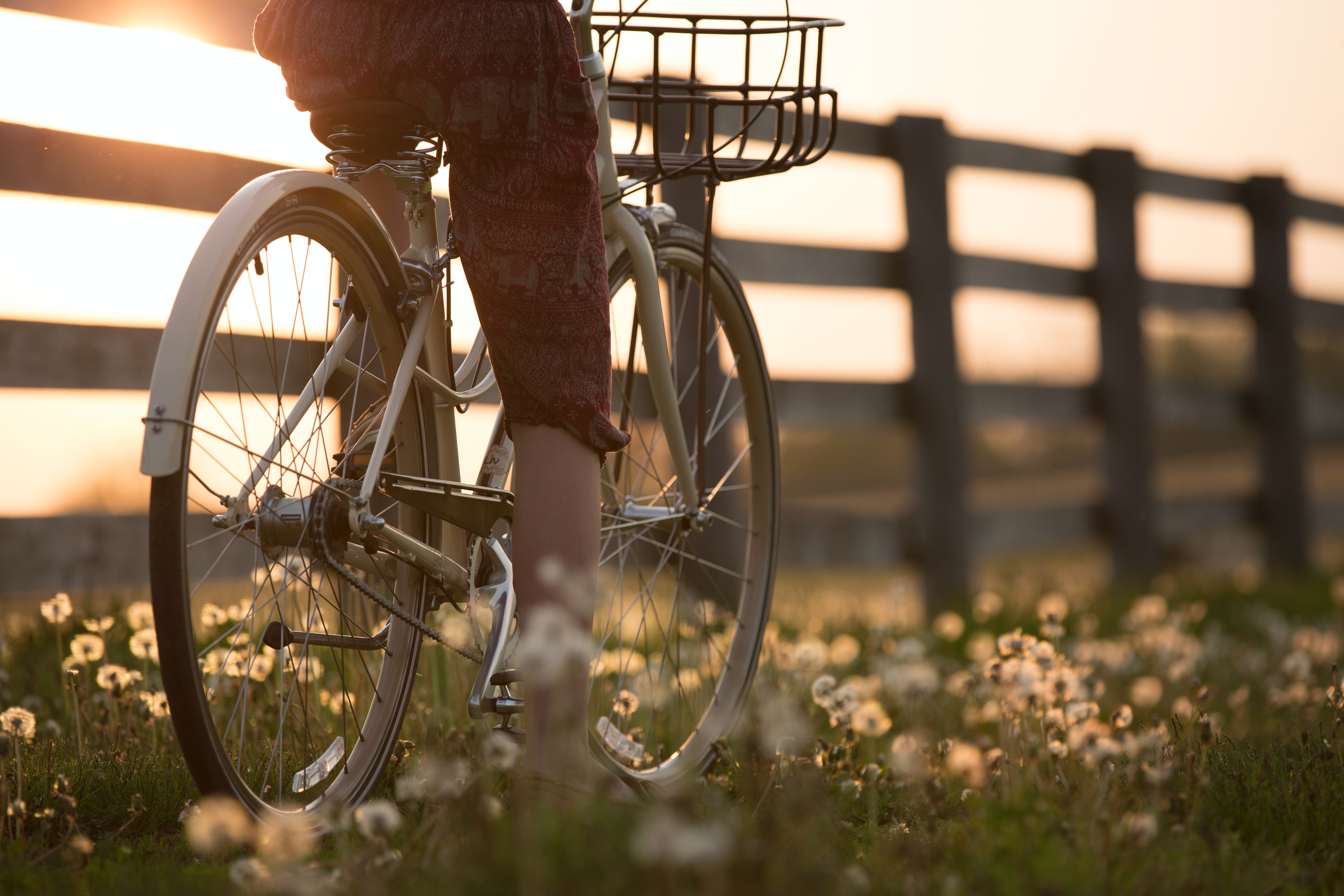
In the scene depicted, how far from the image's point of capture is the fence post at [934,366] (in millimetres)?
4578

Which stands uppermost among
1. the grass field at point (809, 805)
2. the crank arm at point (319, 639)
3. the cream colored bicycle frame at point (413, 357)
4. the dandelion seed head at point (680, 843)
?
the cream colored bicycle frame at point (413, 357)

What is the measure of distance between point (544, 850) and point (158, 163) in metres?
2.26

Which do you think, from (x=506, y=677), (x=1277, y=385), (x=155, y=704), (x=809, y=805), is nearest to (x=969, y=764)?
(x=809, y=805)

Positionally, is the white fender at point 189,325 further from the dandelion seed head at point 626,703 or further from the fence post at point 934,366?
the fence post at point 934,366

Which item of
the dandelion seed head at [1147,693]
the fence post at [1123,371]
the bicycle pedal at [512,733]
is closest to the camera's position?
the bicycle pedal at [512,733]

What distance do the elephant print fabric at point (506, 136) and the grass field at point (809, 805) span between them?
45cm

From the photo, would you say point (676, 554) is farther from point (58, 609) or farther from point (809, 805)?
point (809, 805)

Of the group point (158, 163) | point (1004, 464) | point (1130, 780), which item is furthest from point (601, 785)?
point (1004, 464)

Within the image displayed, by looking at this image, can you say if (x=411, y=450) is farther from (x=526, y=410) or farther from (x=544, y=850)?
(x=544, y=850)

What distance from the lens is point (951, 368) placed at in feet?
Answer: 15.1

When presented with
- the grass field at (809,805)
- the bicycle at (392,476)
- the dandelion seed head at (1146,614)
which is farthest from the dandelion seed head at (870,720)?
the dandelion seed head at (1146,614)

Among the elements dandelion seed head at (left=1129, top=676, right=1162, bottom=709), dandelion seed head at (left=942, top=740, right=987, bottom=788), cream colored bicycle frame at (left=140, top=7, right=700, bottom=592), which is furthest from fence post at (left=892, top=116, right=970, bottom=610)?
dandelion seed head at (left=942, top=740, right=987, bottom=788)

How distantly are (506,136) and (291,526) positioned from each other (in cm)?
51

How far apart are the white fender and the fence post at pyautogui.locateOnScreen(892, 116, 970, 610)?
3677 millimetres
